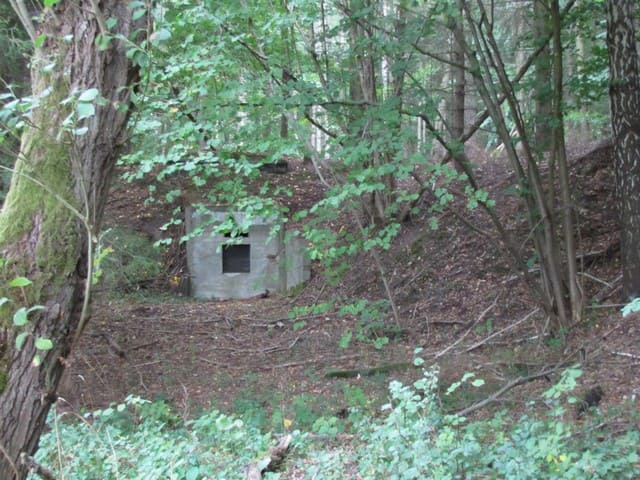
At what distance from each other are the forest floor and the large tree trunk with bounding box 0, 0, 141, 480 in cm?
398

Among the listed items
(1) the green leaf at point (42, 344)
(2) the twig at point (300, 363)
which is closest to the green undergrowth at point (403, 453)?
(1) the green leaf at point (42, 344)

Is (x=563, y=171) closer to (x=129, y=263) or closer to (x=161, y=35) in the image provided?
(x=161, y=35)

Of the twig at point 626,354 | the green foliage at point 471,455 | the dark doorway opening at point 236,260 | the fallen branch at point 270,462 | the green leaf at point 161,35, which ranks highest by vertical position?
the green leaf at point 161,35

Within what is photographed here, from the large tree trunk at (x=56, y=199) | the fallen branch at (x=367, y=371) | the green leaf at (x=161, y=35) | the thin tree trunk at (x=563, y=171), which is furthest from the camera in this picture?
the fallen branch at (x=367, y=371)

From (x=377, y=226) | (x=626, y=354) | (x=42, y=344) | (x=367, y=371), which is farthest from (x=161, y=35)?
(x=377, y=226)

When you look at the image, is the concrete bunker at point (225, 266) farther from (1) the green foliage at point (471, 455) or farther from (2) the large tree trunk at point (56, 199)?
(2) the large tree trunk at point (56, 199)

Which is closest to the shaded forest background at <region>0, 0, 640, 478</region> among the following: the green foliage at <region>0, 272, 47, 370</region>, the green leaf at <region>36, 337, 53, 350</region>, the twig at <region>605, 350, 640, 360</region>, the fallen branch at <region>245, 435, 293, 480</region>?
the twig at <region>605, 350, 640, 360</region>

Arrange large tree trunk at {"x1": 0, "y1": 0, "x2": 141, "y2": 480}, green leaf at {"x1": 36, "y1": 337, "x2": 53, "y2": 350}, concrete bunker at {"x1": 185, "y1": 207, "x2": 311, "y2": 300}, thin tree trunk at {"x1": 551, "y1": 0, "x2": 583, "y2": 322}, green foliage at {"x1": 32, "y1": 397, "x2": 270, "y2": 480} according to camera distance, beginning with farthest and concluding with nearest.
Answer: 1. concrete bunker at {"x1": 185, "y1": 207, "x2": 311, "y2": 300}
2. thin tree trunk at {"x1": 551, "y1": 0, "x2": 583, "y2": 322}
3. green foliage at {"x1": 32, "y1": 397, "x2": 270, "y2": 480}
4. large tree trunk at {"x1": 0, "y1": 0, "x2": 141, "y2": 480}
5. green leaf at {"x1": 36, "y1": 337, "x2": 53, "y2": 350}

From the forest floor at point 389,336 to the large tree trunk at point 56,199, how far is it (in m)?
3.98

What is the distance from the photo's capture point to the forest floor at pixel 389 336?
6.81 metres

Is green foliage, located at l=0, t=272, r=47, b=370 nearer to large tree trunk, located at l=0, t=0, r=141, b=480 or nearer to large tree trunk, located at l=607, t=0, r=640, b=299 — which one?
large tree trunk, located at l=0, t=0, r=141, b=480

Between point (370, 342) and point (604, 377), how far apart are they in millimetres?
3603

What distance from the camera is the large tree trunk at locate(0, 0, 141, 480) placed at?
2270 millimetres

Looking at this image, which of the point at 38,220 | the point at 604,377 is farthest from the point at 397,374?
the point at 38,220
